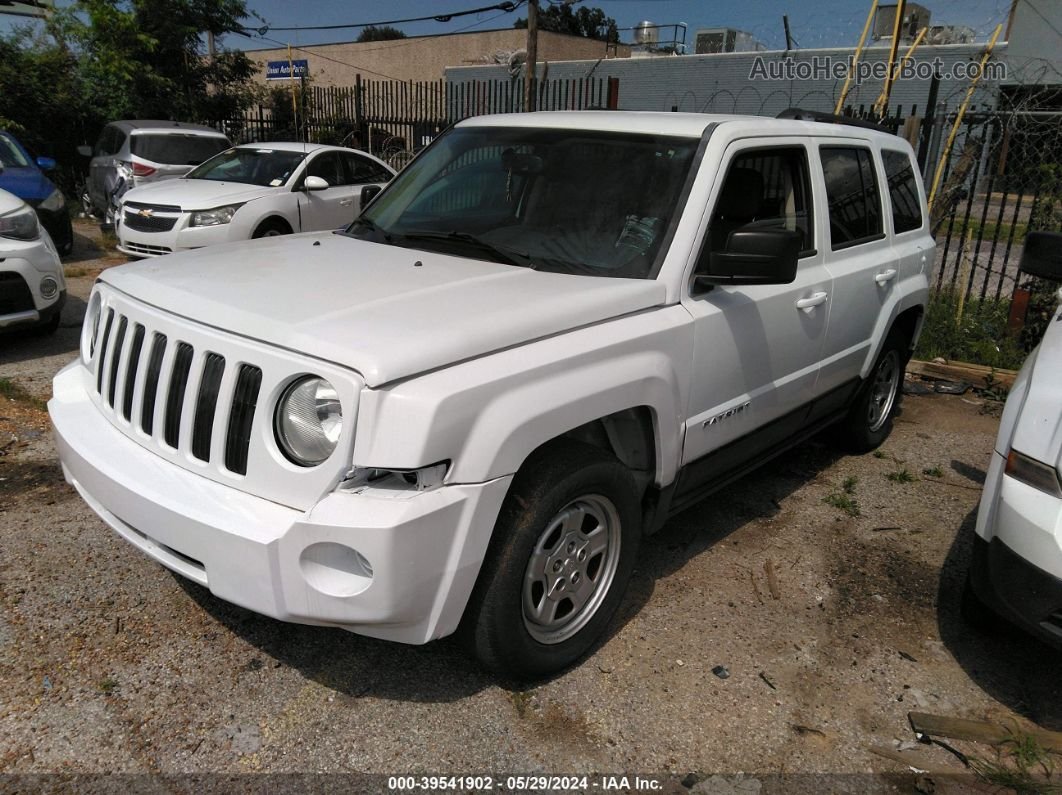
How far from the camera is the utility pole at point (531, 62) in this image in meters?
13.2

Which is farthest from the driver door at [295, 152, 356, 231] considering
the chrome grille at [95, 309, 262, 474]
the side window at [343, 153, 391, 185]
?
the chrome grille at [95, 309, 262, 474]

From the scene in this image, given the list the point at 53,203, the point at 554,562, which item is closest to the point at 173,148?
the point at 53,203

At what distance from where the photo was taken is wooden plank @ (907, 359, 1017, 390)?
6.66 meters

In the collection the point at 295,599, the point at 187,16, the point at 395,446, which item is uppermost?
the point at 187,16

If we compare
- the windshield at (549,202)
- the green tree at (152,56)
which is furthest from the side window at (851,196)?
the green tree at (152,56)

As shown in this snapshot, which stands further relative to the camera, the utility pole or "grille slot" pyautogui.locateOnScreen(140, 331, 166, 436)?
the utility pole

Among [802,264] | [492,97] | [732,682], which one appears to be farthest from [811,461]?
[492,97]

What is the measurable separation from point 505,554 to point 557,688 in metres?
0.69

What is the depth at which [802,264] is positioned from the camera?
383 centimetres

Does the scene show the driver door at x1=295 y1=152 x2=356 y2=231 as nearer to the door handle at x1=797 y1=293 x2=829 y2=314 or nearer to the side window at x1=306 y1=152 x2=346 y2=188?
the side window at x1=306 y1=152 x2=346 y2=188

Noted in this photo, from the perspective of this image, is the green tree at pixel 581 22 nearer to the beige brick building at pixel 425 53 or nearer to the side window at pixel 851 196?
the beige brick building at pixel 425 53

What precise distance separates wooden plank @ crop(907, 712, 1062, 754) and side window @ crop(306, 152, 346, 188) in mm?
8806

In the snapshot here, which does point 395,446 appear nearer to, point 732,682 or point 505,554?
point 505,554

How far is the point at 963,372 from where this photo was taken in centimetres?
681
